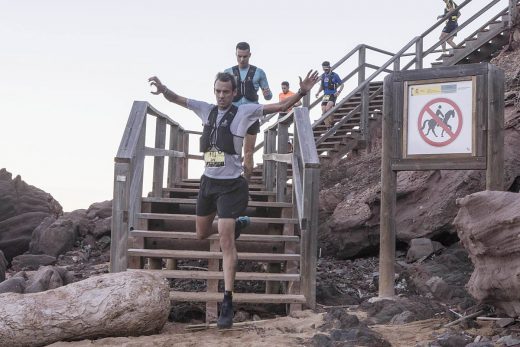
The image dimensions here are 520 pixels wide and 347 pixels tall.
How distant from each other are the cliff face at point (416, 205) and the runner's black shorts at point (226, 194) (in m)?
4.11

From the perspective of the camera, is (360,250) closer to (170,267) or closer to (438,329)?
(170,267)

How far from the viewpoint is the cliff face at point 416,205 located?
353 inches

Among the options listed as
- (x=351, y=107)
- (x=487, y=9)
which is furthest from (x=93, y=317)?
(x=487, y=9)

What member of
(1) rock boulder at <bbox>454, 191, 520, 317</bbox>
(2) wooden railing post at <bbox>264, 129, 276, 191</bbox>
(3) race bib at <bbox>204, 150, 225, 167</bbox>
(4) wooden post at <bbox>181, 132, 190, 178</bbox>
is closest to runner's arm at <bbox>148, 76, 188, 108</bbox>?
(3) race bib at <bbox>204, 150, 225, 167</bbox>

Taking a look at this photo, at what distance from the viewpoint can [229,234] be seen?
18.3 feet

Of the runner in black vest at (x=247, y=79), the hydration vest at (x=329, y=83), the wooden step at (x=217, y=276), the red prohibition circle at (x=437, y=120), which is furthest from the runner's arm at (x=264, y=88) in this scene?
the hydration vest at (x=329, y=83)

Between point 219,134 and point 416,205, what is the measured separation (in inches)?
185

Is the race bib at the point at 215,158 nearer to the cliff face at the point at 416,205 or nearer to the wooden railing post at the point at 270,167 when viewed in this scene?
the cliff face at the point at 416,205

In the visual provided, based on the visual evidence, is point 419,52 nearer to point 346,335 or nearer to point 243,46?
point 243,46

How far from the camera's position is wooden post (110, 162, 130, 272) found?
6.57 meters

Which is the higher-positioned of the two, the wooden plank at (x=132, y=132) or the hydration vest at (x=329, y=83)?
the hydration vest at (x=329, y=83)

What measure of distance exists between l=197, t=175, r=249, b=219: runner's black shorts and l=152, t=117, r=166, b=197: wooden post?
3.28m

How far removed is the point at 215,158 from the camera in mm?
5699

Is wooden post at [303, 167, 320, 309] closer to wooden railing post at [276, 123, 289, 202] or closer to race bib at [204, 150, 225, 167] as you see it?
race bib at [204, 150, 225, 167]
